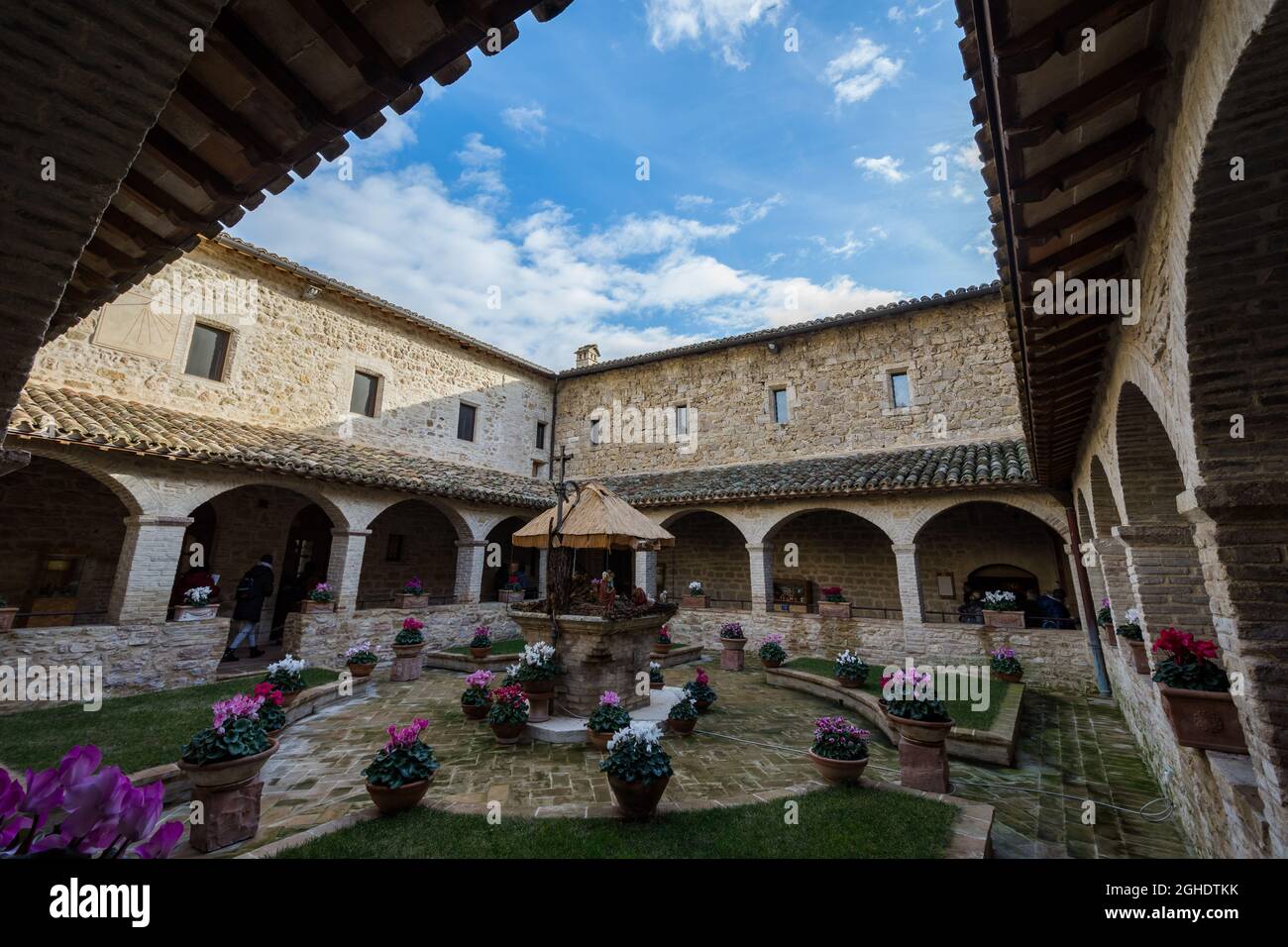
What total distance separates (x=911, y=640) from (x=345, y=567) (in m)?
12.1

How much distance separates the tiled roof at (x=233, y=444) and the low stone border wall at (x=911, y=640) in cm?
587

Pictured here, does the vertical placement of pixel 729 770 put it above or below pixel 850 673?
below

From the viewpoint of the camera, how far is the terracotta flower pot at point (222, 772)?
396 cm

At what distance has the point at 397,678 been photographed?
9867mm

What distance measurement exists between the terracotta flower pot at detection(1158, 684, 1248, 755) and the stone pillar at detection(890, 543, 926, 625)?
8.08 meters

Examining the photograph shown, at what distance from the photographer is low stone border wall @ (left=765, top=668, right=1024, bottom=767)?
242 inches

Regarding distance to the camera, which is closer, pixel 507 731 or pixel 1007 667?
pixel 507 731

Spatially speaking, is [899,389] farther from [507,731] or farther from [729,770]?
[507,731]

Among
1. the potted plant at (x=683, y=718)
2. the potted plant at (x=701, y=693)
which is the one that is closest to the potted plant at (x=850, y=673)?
the potted plant at (x=701, y=693)

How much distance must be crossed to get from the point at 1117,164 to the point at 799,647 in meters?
11.4

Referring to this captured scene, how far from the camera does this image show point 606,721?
19.7ft

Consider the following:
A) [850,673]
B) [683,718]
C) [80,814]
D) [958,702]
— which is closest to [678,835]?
[683,718]
